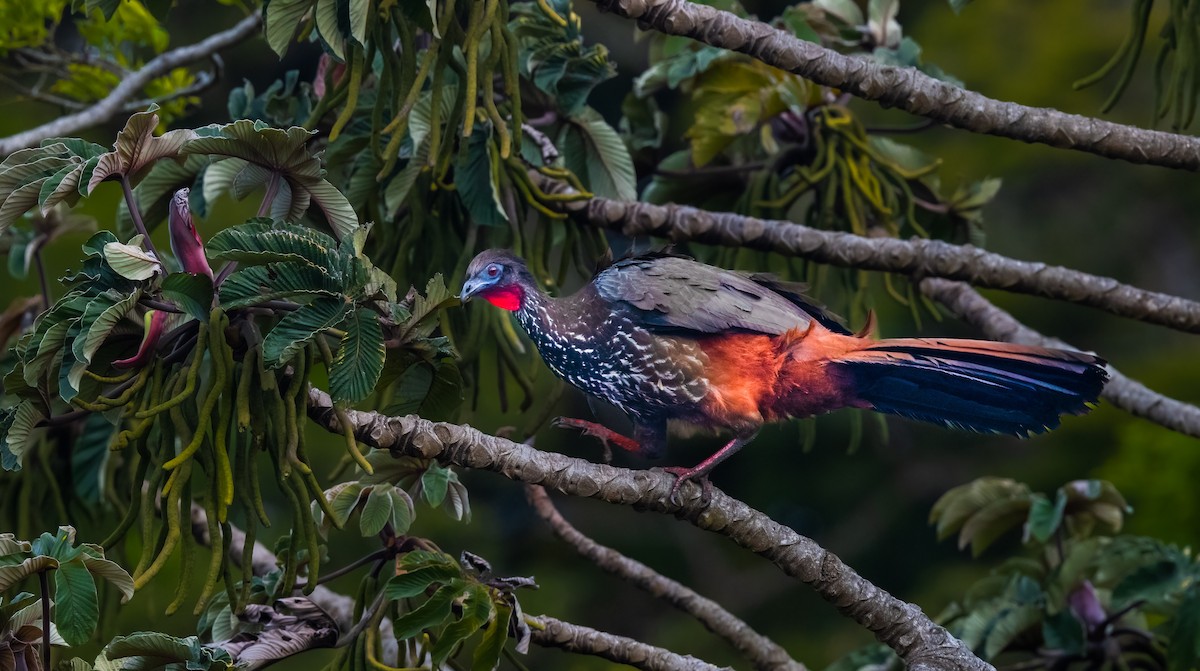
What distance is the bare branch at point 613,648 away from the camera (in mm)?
2209

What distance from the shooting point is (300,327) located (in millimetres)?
1546

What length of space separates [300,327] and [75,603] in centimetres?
38

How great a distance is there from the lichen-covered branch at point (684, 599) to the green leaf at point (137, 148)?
1198mm

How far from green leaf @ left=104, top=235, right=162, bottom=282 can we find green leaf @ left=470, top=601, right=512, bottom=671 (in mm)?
626

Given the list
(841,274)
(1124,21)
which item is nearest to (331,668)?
(841,274)

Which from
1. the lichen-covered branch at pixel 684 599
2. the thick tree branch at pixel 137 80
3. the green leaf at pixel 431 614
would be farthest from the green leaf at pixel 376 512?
the thick tree branch at pixel 137 80

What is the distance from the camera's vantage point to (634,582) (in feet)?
8.95

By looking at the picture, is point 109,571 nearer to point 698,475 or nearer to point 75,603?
point 75,603

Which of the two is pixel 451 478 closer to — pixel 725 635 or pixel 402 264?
pixel 402 264

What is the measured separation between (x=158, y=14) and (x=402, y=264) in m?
0.57

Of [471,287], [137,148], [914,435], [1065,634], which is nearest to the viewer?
[137,148]

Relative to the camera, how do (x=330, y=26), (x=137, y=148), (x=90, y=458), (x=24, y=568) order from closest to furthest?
1. (x=24, y=568)
2. (x=137, y=148)
3. (x=330, y=26)
4. (x=90, y=458)

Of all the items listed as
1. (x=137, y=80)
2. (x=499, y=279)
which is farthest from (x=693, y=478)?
(x=137, y=80)

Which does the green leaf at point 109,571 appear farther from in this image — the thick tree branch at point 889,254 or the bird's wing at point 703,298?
the thick tree branch at point 889,254
